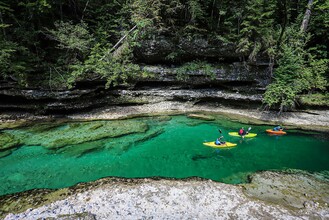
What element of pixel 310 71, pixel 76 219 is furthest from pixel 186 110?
pixel 76 219

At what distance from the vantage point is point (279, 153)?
12.8m

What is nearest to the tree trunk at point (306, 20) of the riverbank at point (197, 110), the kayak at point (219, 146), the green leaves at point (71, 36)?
the riverbank at point (197, 110)

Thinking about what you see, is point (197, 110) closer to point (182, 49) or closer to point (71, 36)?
point (182, 49)

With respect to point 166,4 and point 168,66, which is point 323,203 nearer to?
point 168,66

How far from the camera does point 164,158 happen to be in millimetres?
11734

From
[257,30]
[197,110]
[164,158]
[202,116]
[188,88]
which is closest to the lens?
[164,158]

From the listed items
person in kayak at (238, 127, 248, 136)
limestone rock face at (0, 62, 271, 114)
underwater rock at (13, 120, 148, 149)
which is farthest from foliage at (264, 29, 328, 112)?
underwater rock at (13, 120, 148, 149)

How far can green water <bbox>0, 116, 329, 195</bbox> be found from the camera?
9883 mm

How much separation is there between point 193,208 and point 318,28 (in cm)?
2021

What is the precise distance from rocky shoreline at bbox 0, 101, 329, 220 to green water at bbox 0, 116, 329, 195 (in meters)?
0.91

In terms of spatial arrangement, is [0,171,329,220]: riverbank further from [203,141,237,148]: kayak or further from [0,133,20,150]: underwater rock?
[0,133,20,150]: underwater rock

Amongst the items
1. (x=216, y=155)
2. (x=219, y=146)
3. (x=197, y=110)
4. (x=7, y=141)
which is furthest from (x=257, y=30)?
(x=7, y=141)

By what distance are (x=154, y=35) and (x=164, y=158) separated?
11.8 m

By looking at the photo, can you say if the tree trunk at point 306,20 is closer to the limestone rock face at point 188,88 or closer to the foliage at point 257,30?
the foliage at point 257,30
